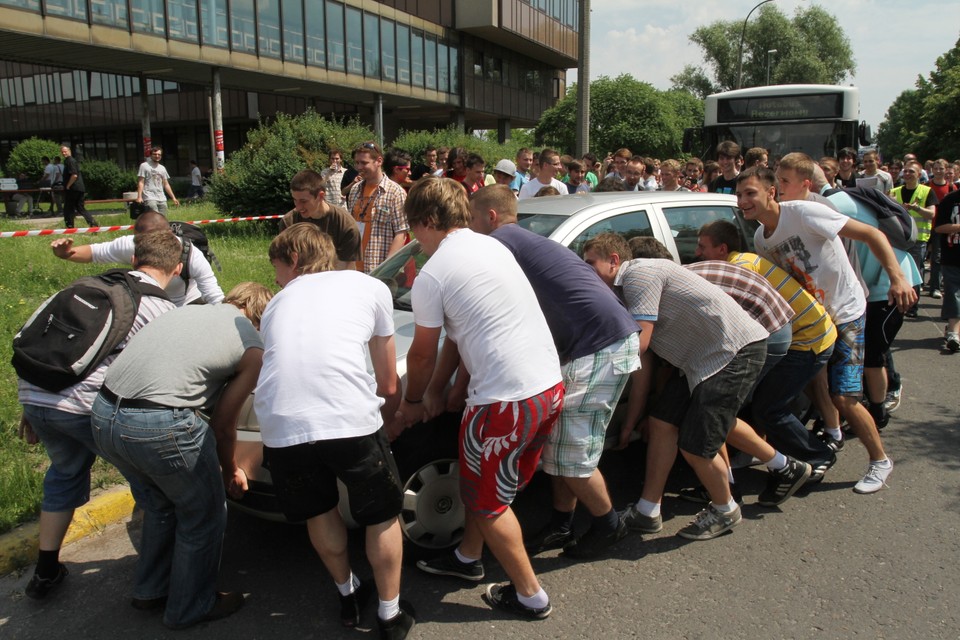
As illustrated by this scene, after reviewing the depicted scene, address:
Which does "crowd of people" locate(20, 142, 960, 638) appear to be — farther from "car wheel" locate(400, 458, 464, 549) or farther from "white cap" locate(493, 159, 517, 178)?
"white cap" locate(493, 159, 517, 178)

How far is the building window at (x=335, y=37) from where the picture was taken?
97.3 feet

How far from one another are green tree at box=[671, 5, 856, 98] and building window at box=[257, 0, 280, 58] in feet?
129

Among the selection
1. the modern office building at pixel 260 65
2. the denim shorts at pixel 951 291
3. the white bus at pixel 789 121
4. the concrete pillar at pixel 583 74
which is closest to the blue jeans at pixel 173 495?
the denim shorts at pixel 951 291

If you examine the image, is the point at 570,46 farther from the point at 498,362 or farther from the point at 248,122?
the point at 498,362

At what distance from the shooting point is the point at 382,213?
593 centimetres

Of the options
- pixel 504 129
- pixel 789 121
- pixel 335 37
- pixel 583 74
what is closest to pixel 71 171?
pixel 583 74

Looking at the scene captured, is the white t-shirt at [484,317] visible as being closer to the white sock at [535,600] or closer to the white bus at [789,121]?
the white sock at [535,600]

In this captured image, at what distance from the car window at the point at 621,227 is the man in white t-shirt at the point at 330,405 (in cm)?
165

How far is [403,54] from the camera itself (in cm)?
3394

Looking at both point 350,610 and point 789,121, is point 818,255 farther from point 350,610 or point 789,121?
point 789,121

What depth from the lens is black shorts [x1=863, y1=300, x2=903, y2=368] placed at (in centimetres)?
478

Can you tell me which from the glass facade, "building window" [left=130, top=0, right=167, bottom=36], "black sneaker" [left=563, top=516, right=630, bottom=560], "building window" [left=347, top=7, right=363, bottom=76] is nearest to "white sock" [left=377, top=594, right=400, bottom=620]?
"black sneaker" [left=563, top=516, right=630, bottom=560]

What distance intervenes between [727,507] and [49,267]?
853 centimetres

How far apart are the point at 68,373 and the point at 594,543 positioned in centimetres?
244
